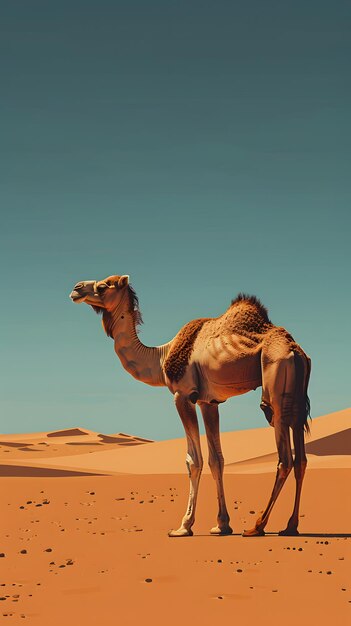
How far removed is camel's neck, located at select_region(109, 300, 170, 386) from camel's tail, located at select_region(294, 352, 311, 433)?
8.41 ft

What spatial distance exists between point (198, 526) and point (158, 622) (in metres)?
7.40

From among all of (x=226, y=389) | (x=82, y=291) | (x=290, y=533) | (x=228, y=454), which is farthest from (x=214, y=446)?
(x=228, y=454)

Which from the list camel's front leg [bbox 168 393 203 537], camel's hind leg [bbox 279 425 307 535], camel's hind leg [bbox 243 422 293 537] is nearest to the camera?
camel's hind leg [bbox 243 422 293 537]

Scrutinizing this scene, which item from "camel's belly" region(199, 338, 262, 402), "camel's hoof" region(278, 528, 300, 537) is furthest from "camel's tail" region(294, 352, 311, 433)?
"camel's hoof" region(278, 528, 300, 537)

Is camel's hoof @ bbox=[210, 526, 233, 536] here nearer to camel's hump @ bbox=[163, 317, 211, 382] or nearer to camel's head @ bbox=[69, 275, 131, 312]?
camel's hump @ bbox=[163, 317, 211, 382]

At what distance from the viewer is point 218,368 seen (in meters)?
12.4

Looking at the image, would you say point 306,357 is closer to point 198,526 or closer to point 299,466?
point 299,466

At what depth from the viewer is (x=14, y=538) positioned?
1291cm

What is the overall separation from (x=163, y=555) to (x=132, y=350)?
4.16 metres

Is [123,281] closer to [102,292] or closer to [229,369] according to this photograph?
[102,292]

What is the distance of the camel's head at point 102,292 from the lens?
1369cm

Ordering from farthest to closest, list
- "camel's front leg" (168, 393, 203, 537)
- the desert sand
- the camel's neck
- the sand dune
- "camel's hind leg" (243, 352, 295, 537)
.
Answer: the sand dune → the camel's neck → "camel's front leg" (168, 393, 203, 537) → "camel's hind leg" (243, 352, 295, 537) → the desert sand

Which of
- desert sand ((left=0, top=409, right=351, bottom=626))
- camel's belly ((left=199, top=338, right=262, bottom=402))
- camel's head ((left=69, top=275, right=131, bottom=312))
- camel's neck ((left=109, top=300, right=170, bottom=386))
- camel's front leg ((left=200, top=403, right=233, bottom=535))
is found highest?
camel's head ((left=69, top=275, right=131, bottom=312))

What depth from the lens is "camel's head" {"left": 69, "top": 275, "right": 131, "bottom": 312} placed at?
44.9ft
